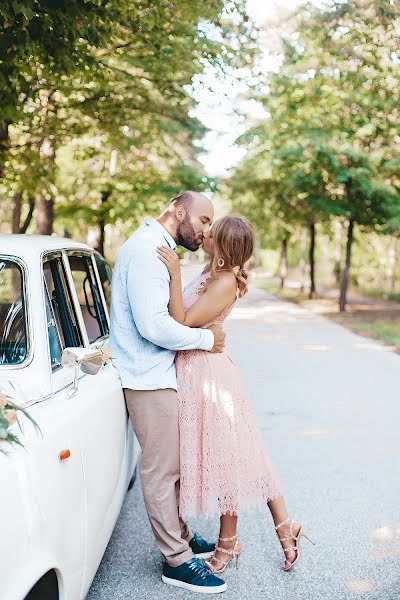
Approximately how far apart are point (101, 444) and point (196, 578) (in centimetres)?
104

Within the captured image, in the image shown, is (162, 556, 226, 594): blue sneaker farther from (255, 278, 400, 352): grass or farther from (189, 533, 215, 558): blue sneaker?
(255, 278, 400, 352): grass

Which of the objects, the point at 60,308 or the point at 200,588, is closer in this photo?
the point at 60,308

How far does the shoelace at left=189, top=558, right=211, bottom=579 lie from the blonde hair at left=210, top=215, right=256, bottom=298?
1469 millimetres

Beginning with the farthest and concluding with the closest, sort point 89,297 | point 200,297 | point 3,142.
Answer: point 3,142
point 89,297
point 200,297

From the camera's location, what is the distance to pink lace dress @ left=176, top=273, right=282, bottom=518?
372 cm

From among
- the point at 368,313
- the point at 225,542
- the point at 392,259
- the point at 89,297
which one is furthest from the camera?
the point at 392,259

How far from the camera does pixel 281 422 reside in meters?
7.65

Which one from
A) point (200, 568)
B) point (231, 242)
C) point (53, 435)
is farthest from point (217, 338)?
point (53, 435)

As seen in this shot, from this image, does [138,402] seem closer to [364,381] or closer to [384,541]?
[384,541]

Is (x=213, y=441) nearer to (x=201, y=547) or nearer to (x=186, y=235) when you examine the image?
(x=201, y=547)

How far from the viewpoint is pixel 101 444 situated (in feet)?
10.4

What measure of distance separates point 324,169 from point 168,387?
1743 centimetres

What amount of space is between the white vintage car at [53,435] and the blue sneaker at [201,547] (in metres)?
0.52

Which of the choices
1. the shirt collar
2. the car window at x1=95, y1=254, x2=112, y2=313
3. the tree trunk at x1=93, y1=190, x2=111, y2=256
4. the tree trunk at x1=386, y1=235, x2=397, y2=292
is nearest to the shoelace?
the shirt collar
